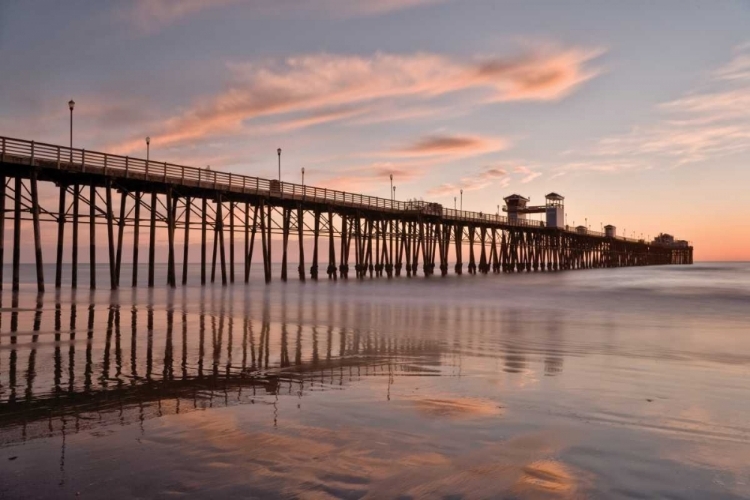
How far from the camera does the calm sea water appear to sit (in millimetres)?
3789

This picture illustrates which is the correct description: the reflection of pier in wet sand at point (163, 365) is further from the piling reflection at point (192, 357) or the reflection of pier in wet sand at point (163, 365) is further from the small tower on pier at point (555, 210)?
the small tower on pier at point (555, 210)

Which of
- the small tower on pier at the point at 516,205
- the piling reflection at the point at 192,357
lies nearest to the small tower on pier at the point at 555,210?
the small tower on pier at the point at 516,205

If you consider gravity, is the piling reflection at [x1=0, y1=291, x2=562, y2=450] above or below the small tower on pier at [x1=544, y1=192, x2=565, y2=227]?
below

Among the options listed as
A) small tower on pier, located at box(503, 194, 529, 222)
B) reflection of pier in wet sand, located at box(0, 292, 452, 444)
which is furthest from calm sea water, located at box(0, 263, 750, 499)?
small tower on pier, located at box(503, 194, 529, 222)

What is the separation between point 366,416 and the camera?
5.40m

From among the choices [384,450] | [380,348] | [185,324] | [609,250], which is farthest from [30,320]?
[609,250]

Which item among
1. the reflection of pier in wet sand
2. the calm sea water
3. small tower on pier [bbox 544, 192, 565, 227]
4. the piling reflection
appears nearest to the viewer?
the calm sea water

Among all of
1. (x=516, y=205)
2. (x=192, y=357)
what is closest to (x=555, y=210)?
(x=516, y=205)

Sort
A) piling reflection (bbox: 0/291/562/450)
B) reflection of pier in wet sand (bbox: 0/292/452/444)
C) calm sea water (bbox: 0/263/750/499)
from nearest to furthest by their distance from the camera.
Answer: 1. calm sea water (bbox: 0/263/750/499)
2. reflection of pier in wet sand (bbox: 0/292/452/444)
3. piling reflection (bbox: 0/291/562/450)

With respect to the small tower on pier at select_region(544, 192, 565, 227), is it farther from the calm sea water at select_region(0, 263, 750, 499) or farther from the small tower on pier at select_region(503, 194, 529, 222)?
the calm sea water at select_region(0, 263, 750, 499)

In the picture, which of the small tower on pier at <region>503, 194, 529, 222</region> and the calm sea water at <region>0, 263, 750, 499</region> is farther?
the small tower on pier at <region>503, 194, 529, 222</region>

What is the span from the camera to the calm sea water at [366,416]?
3789 millimetres

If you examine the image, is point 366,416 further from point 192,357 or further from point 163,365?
point 192,357

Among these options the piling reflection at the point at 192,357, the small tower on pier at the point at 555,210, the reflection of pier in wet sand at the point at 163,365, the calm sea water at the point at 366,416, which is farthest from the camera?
the small tower on pier at the point at 555,210
